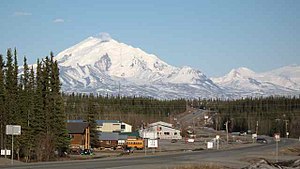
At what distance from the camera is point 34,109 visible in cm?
7819

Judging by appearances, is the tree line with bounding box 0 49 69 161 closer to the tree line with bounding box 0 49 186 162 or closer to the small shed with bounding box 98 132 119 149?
the tree line with bounding box 0 49 186 162

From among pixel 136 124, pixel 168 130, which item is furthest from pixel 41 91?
pixel 136 124

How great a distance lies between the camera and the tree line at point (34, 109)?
70.8m

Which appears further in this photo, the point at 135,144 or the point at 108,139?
the point at 108,139

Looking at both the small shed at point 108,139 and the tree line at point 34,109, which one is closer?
the tree line at point 34,109

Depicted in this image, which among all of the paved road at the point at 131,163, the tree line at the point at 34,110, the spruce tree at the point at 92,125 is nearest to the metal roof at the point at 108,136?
the spruce tree at the point at 92,125

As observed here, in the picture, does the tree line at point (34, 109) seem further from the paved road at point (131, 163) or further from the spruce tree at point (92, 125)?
the spruce tree at point (92, 125)

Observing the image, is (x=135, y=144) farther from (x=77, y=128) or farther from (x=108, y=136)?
(x=77, y=128)

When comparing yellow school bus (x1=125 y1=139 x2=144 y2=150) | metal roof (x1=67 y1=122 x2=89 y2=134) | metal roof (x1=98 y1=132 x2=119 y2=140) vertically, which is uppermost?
metal roof (x1=67 y1=122 x2=89 y2=134)

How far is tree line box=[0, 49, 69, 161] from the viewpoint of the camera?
232 ft

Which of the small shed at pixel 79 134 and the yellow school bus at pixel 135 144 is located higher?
the small shed at pixel 79 134

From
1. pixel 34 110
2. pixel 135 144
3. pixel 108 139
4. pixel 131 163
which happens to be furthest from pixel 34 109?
pixel 108 139

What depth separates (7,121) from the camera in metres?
74.1

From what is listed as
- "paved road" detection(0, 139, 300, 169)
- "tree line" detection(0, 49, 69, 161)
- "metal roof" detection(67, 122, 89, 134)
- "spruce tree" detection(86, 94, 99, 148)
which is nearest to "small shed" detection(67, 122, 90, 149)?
"metal roof" detection(67, 122, 89, 134)
